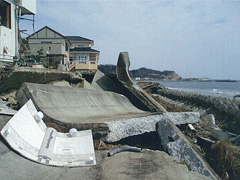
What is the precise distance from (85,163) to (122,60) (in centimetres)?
753

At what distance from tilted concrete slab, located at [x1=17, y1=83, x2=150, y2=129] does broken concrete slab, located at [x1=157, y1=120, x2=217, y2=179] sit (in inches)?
46.5

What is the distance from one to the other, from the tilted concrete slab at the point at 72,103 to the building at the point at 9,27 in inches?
257

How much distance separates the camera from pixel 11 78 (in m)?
6.67

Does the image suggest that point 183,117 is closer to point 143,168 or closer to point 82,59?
point 143,168

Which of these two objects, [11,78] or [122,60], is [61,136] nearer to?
[11,78]

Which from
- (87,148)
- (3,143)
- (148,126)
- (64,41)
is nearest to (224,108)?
(148,126)

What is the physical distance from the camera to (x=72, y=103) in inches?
253

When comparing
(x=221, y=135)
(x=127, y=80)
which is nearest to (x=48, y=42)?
(x=127, y=80)

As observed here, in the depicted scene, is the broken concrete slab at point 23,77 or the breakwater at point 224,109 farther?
the breakwater at point 224,109

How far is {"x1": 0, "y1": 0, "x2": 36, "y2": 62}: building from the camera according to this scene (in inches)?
486

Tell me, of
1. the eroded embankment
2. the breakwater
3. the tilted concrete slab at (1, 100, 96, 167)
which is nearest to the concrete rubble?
the tilted concrete slab at (1, 100, 96, 167)

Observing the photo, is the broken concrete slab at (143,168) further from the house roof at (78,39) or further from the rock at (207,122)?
the house roof at (78,39)

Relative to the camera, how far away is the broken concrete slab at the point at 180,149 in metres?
3.95

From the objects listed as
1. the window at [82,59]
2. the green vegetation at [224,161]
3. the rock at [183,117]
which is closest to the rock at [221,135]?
the rock at [183,117]
